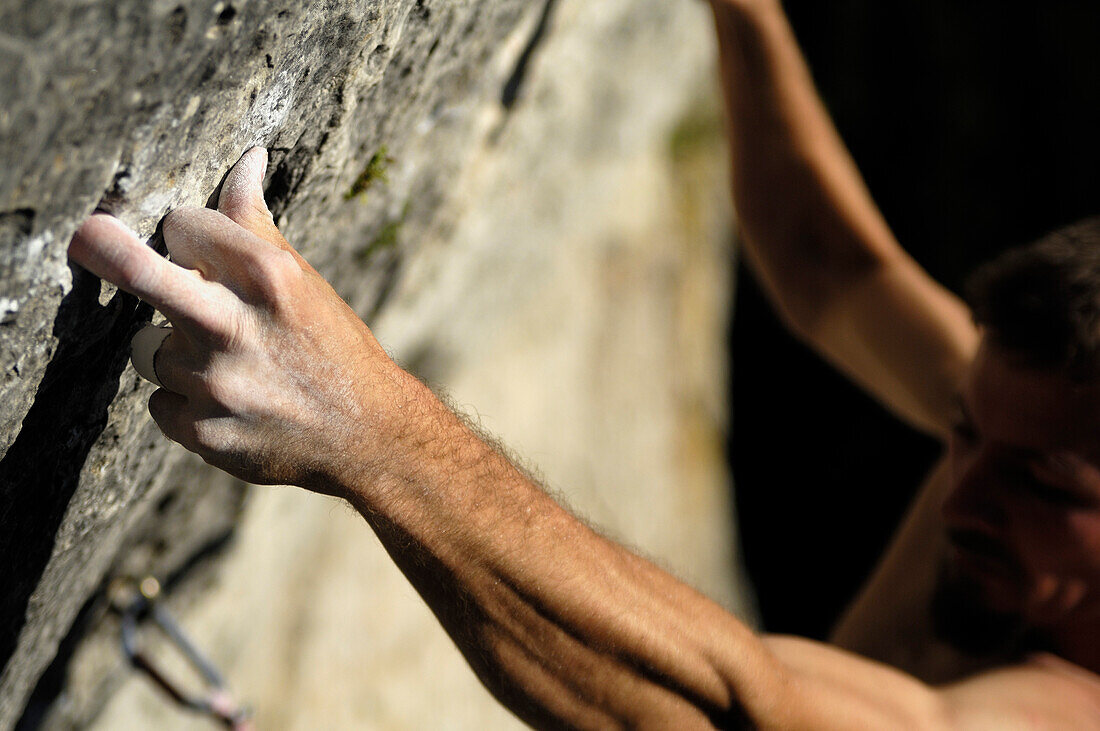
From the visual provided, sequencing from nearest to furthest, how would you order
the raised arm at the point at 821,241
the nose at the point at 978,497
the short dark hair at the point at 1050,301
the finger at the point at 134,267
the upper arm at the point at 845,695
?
the finger at the point at 134,267 < the upper arm at the point at 845,695 < the short dark hair at the point at 1050,301 < the nose at the point at 978,497 < the raised arm at the point at 821,241

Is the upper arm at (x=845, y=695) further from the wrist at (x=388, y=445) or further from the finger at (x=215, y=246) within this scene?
the finger at (x=215, y=246)

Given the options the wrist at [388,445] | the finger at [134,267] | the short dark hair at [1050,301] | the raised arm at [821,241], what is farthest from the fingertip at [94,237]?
the short dark hair at [1050,301]

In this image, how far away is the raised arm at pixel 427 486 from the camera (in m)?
0.66

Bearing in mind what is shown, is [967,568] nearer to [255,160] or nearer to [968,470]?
[968,470]

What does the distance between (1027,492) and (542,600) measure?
3.27 ft

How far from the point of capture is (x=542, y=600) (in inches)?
32.6

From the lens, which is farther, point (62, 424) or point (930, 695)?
point (930, 695)

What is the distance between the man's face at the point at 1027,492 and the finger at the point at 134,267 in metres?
1.31

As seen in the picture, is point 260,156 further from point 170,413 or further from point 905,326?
point 905,326

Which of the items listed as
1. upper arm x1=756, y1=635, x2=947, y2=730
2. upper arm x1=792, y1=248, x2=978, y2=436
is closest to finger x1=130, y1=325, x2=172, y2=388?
upper arm x1=756, y1=635, x2=947, y2=730

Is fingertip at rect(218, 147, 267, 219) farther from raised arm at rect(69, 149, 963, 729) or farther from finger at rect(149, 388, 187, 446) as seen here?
finger at rect(149, 388, 187, 446)

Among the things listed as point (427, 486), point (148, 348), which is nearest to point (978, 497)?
point (427, 486)

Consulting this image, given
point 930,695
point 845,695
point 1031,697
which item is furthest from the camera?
point 1031,697

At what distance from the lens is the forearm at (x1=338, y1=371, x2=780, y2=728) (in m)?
0.77
